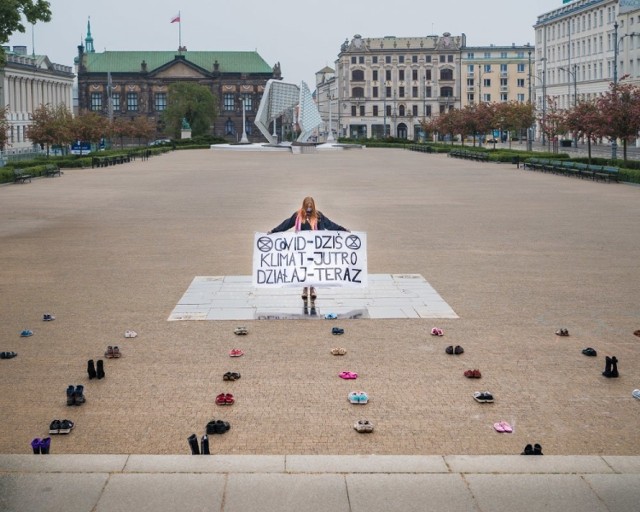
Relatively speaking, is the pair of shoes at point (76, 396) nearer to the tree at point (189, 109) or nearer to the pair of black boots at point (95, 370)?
the pair of black boots at point (95, 370)

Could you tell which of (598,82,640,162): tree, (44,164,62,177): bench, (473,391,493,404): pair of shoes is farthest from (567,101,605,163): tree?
(473,391,493,404): pair of shoes

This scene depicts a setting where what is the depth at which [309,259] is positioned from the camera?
15445 mm

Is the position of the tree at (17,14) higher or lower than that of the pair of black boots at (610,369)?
higher

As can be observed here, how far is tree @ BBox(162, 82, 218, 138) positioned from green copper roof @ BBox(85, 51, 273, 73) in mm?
36183

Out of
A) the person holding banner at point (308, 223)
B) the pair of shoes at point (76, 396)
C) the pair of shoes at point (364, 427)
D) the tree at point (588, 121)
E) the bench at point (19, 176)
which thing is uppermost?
the tree at point (588, 121)

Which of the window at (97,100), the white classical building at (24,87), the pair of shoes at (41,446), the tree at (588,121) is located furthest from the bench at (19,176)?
the window at (97,100)

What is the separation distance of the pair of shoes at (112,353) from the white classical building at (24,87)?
106m

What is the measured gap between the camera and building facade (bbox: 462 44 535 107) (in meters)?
171

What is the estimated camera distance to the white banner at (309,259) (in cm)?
1545

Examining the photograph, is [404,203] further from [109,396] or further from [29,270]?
[109,396]

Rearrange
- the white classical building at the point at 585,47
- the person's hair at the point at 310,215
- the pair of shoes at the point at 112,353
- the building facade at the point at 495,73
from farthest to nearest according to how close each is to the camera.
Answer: the building facade at the point at 495,73 → the white classical building at the point at 585,47 → the person's hair at the point at 310,215 → the pair of shoes at the point at 112,353

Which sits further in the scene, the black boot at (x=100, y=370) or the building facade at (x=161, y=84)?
the building facade at (x=161, y=84)

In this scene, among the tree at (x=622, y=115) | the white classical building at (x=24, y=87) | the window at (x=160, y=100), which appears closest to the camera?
the tree at (x=622, y=115)

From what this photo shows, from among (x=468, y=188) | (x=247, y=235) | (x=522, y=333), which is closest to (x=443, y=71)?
(x=468, y=188)
